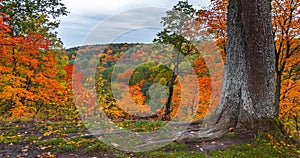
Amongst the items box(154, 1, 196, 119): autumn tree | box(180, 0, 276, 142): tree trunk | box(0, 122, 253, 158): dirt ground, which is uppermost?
box(154, 1, 196, 119): autumn tree

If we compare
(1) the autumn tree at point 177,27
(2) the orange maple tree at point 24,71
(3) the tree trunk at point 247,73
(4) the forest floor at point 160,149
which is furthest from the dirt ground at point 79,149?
(1) the autumn tree at point 177,27

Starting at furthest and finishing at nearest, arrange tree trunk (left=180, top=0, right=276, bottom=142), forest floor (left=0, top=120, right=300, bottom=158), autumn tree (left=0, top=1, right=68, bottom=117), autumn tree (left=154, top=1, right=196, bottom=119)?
autumn tree (left=154, top=1, right=196, bottom=119) → autumn tree (left=0, top=1, right=68, bottom=117) → tree trunk (left=180, top=0, right=276, bottom=142) → forest floor (left=0, top=120, right=300, bottom=158)

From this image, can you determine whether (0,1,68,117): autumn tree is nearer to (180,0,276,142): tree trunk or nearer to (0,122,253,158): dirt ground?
(0,122,253,158): dirt ground

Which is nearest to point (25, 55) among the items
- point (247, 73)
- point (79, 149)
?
point (79, 149)

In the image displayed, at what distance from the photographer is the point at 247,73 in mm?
4852

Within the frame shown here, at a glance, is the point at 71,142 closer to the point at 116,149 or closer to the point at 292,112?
the point at 116,149

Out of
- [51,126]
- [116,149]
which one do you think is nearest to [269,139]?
[116,149]

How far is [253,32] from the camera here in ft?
15.2

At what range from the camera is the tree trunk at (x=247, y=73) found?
467cm

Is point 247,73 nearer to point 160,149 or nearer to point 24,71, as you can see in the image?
point 160,149

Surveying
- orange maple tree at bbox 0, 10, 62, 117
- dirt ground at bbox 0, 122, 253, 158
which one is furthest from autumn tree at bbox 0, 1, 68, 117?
dirt ground at bbox 0, 122, 253, 158

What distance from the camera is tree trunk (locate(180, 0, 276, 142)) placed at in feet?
15.3

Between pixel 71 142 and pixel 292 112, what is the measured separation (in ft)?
36.8

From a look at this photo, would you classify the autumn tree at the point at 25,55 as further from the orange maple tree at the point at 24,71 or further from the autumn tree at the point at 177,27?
the autumn tree at the point at 177,27
